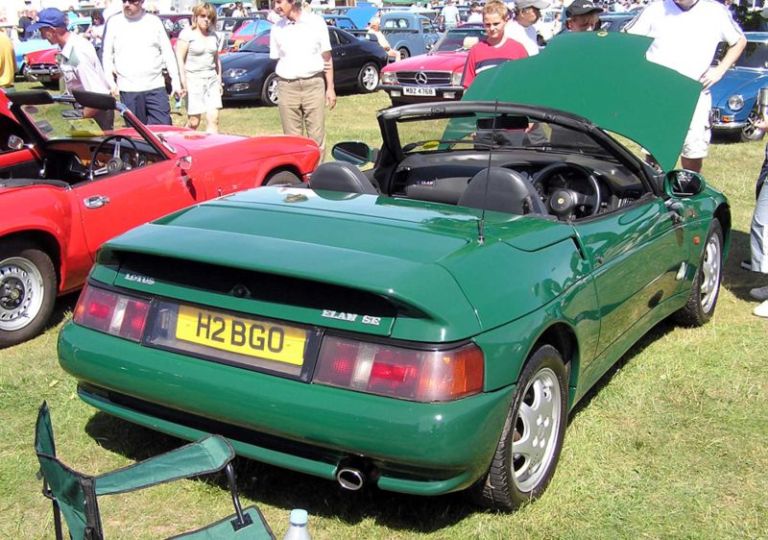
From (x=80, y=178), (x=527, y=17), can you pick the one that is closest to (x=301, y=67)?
(x=527, y=17)

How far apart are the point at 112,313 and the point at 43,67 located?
739 inches

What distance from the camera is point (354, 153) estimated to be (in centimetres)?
486

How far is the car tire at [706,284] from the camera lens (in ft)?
16.2

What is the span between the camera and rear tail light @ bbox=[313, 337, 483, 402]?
8.79ft

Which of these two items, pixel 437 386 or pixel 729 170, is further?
pixel 729 170

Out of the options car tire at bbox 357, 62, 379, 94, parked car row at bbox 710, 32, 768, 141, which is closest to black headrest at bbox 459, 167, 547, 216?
parked car row at bbox 710, 32, 768, 141

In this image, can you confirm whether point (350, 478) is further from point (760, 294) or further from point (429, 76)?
point (429, 76)

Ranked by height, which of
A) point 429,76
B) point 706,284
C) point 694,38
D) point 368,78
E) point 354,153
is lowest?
point 368,78

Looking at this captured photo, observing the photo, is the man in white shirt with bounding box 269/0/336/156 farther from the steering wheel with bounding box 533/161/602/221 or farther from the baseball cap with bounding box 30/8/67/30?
the steering wheel with bounding box 533/161/602/221

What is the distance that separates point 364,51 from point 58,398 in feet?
48.9

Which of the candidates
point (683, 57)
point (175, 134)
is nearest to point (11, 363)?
point (175, 134)

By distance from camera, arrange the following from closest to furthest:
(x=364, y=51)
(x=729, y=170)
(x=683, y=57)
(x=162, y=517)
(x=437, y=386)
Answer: (x=437, y=386) < (x=162, y=517) < (x=683, y=57) < (x=729, y=170) < (x=364, y=51)

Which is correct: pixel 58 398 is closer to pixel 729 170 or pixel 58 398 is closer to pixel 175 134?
pixel 175 134

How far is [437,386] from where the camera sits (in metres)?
2.67
